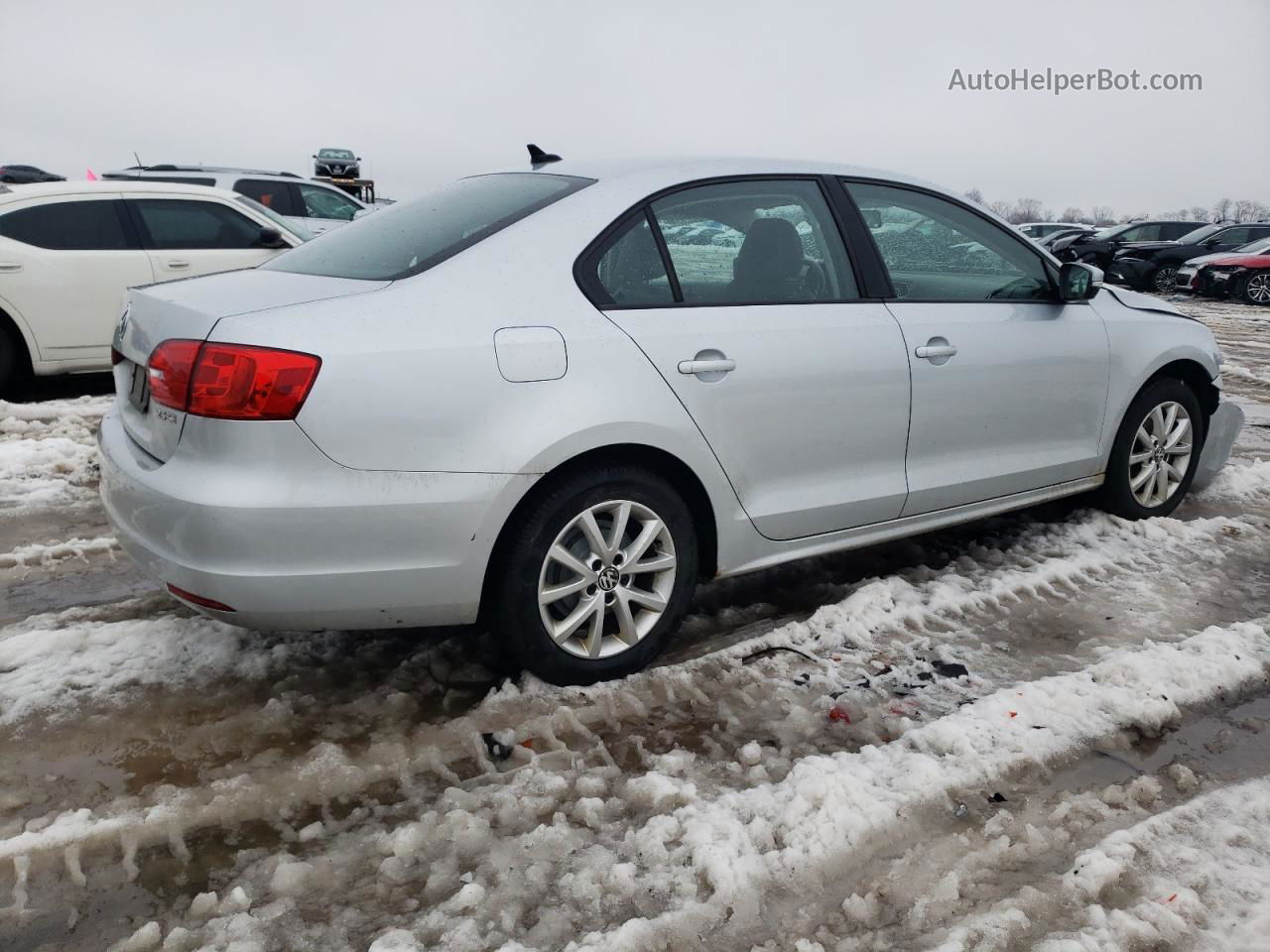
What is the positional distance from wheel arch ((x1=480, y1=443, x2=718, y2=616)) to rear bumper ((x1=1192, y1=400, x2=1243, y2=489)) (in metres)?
3.15

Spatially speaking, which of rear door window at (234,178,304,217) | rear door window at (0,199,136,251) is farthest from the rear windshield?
rear door window at (234,178,304,217)

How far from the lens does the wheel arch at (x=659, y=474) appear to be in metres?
2.86

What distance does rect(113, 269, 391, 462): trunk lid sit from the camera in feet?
8.83

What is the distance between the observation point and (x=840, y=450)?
3463 millimetres

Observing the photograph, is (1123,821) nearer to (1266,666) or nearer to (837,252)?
(1266,666)

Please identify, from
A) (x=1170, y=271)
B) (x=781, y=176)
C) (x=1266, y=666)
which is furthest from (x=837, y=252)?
(x=1170, y=271)

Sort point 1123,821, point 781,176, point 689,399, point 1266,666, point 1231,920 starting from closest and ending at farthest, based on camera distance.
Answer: point 1231,920 < point 1123,821 < point 689,399 < point 1266,666 < point 781,176

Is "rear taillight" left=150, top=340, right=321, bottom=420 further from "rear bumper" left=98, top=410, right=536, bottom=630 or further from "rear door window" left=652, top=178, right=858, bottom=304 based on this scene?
"rear door window" left=652, top=178, right=858, bottom=304

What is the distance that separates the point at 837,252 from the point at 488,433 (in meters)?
1.59

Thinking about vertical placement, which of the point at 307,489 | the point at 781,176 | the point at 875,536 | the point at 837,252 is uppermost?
the point at 781,176

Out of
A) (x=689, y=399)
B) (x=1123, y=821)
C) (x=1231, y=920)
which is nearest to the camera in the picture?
(x=1231, y=920)

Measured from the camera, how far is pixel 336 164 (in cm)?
2914

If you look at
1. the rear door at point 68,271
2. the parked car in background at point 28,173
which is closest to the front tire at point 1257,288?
the rear door at point 68,271

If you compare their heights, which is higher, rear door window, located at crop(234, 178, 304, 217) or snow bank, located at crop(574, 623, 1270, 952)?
rear door window, located at crop(234, 178, 304, 217)
